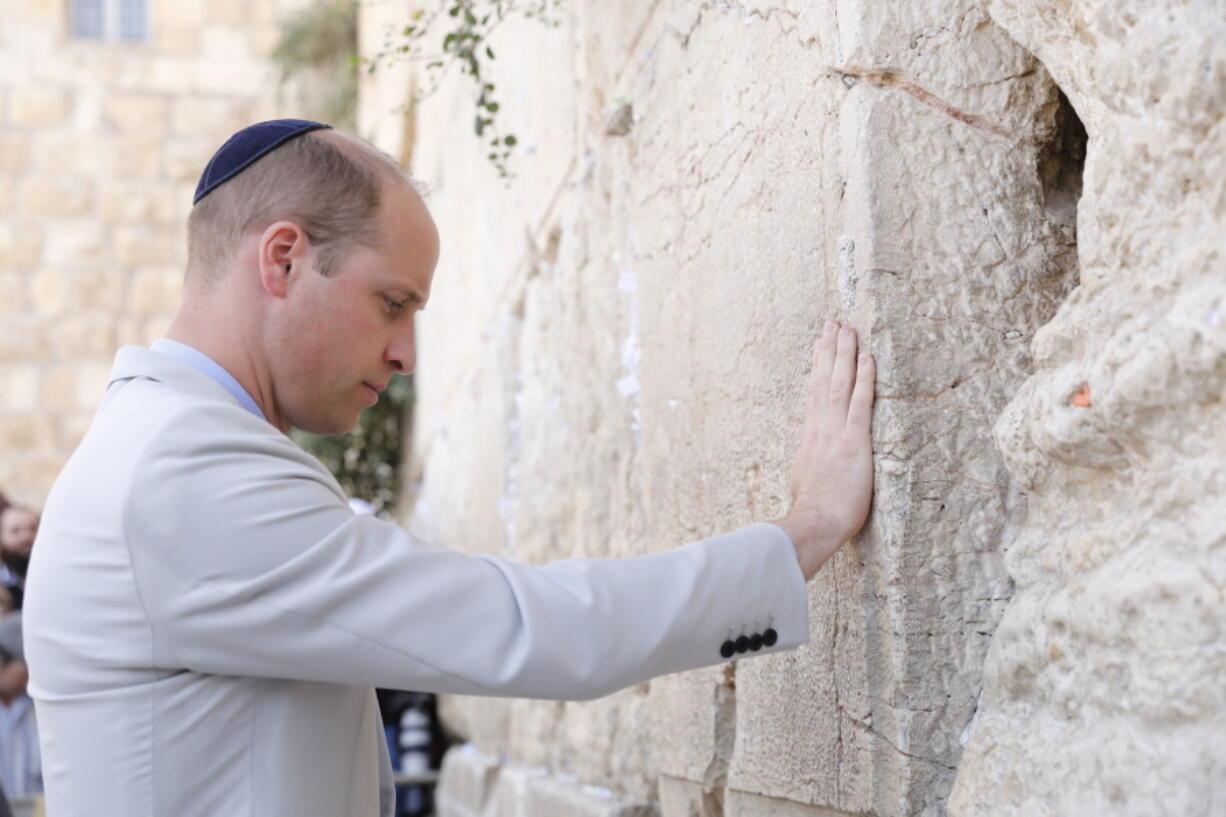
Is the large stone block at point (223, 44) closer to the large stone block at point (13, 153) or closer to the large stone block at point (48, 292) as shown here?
the large stone block at point (13, 153)

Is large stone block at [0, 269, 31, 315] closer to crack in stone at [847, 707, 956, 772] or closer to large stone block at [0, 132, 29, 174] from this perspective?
large stone block at [0, 132, 29, 174]

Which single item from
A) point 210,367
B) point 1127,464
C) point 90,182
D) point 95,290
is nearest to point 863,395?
point 1127,464

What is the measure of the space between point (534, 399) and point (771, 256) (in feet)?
6.82

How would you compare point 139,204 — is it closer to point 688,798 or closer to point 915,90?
point 688,798

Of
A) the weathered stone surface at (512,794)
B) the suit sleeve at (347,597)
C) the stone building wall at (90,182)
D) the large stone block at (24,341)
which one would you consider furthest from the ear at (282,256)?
the large stone block at (24,341)

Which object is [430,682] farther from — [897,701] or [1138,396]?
[1138,396]

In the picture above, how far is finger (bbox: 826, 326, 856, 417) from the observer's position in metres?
1.57

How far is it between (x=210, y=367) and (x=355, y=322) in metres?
0.18

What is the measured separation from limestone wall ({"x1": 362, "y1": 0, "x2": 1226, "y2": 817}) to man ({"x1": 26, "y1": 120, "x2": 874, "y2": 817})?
0.13 metres

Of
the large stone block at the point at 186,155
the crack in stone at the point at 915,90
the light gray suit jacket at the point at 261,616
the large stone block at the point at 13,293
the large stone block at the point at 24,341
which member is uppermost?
the large stone block at the point at 186,155

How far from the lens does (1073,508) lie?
4.47 ft

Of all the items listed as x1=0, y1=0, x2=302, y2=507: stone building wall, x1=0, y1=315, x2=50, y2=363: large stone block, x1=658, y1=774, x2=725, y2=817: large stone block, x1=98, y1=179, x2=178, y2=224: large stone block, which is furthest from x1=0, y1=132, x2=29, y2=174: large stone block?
x1=658, y1=774, x2=725, y2=817: large stone block

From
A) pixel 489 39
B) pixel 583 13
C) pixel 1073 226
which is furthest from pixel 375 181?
pixel 489 39

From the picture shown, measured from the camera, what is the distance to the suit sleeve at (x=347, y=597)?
1334mm
